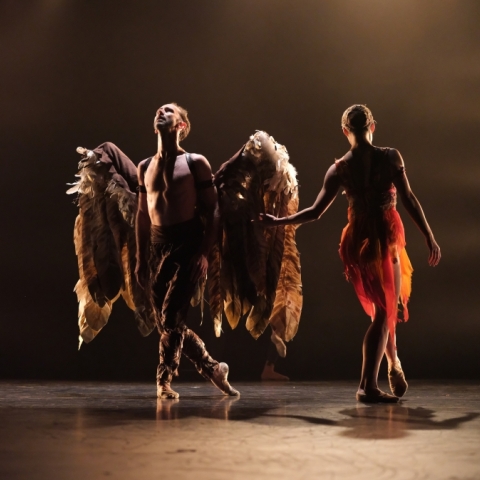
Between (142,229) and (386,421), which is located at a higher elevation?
(142,229)

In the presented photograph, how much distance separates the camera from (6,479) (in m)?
2.07

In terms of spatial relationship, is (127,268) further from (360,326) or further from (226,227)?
(360,326)

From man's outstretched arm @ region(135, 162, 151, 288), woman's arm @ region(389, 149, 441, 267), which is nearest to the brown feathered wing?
man's outstretched arm @ region(135, 162, 151, 288)

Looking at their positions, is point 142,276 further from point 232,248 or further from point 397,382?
point 397,382

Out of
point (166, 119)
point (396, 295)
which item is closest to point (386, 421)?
point (396, 295)

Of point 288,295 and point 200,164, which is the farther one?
point 288,295

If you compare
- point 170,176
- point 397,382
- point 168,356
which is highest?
point 170,176

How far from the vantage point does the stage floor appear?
2.20 m

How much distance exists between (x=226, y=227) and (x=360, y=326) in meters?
1.97

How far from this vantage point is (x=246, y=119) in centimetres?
573

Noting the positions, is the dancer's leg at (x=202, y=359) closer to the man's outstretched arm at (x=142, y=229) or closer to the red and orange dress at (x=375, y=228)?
the man's outstretched arm at (x=142, y=229)

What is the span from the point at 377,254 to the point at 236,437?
4.66ft

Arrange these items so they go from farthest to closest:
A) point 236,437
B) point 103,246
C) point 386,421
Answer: point 103,246 < point 386,421 < point 236,437

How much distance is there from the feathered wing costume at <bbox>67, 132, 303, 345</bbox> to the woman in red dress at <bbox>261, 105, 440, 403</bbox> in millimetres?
402
